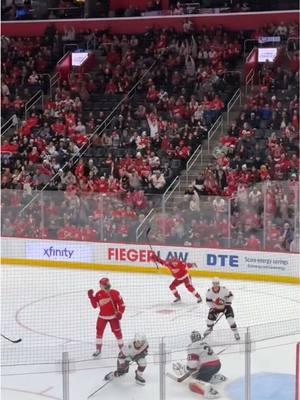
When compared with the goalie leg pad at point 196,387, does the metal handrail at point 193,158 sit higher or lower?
higher

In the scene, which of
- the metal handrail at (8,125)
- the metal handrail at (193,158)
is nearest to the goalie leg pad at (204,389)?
the metal handrail at (193,158)

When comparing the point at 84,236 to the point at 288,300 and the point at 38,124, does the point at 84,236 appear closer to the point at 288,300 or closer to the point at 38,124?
the point at 288,300

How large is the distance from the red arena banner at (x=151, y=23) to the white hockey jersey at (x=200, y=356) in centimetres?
1188

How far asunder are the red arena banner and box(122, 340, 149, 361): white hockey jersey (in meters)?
11.9

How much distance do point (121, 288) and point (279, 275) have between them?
2.34m

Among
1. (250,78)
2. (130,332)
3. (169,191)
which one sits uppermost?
(250,78)

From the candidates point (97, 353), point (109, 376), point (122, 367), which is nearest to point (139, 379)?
point (122, 367)

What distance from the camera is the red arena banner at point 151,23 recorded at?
57.9 feet

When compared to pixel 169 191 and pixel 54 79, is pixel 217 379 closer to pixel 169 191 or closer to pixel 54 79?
pixel 169 191

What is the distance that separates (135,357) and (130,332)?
2.38m

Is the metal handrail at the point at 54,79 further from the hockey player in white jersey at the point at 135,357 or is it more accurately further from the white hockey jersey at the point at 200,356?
the white hockey jersey at the point at 200,356

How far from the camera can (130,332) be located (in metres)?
9.10

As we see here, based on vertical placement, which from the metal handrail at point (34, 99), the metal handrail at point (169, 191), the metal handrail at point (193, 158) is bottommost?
the metal handrail at point (169, 191)

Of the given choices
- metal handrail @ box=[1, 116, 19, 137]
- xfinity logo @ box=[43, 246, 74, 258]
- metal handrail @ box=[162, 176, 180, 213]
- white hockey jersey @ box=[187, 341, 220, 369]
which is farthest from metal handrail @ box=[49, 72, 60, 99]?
white hockey jersey @ box=[187, 341, 220, 369]
